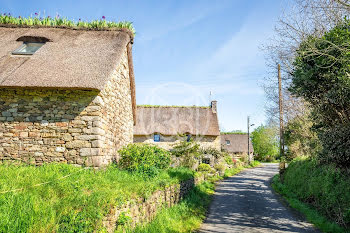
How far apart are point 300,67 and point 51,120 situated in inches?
331

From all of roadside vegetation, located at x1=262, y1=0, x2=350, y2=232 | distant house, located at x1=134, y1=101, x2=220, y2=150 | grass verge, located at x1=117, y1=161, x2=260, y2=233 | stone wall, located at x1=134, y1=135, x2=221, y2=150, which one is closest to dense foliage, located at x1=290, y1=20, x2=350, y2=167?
roadside vegetation, located at x1=262, y1=0, x2=350, y2=232

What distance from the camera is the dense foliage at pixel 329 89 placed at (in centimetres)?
687

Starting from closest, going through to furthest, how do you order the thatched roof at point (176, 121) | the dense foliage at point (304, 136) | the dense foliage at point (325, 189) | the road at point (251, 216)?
the road at point (251, 216)
the dense foliage at point (325, 189)
the dense foliage at point (304, 136)
the thatched roof at point (176, 121)

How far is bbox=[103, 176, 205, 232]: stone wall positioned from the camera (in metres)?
4.65

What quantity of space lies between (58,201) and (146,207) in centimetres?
252

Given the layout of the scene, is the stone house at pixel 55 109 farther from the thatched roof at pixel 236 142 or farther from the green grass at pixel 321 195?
the thatched roof at pixel 236 142

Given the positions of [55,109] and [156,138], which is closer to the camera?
[55,109]

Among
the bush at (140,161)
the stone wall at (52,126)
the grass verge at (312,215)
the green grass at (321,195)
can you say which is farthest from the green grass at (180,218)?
the green grass at (321,195)

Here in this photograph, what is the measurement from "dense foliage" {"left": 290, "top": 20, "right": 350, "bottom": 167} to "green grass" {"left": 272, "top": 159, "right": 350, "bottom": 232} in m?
0.67

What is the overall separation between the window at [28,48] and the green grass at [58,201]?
203 inches

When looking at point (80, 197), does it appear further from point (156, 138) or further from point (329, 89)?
point (156, 138)

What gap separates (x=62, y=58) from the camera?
8.59 m

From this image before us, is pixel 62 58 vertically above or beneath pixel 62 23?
beneath

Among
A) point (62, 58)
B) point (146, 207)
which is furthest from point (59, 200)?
point (62, 58)
